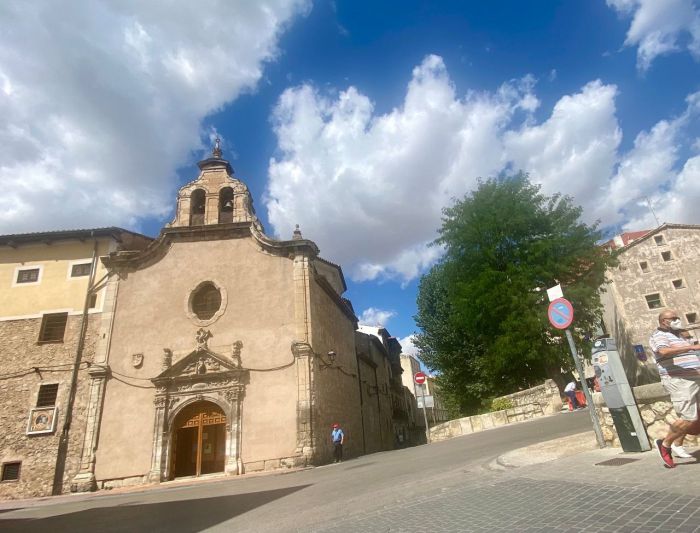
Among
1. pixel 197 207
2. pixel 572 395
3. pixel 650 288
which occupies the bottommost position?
pixel 572 395

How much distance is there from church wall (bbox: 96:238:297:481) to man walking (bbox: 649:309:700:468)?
12998mm

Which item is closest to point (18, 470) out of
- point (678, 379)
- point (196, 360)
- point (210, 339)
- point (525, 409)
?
point (196, 360)

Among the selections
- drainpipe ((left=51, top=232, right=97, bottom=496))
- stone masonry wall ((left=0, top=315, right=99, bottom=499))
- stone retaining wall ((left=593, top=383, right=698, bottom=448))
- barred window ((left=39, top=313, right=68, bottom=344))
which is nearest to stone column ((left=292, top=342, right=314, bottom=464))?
stone masonry wall ((left=0, top=315, right=99, bottom=499))

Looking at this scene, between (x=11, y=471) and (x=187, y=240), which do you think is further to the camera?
(x=187, y=240)

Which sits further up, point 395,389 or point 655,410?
point 395,389

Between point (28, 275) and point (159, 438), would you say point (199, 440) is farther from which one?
point (28, 275)

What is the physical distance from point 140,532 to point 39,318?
681 inches

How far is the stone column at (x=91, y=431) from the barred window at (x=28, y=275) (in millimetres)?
6329

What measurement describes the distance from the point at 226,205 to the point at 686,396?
65.4 ft

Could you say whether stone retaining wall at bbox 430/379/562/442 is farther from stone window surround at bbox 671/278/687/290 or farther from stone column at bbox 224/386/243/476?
stone window surround at bbox 671/278/687/290

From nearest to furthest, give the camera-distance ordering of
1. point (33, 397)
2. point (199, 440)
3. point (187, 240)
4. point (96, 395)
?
point (199, 440) → point (96, 395) → point (33, 397) → point (187, 240)

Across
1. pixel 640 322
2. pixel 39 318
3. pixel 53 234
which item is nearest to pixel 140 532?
pixel 39 318

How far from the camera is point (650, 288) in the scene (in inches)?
1204

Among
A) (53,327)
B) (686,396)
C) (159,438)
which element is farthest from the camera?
(53,327)
